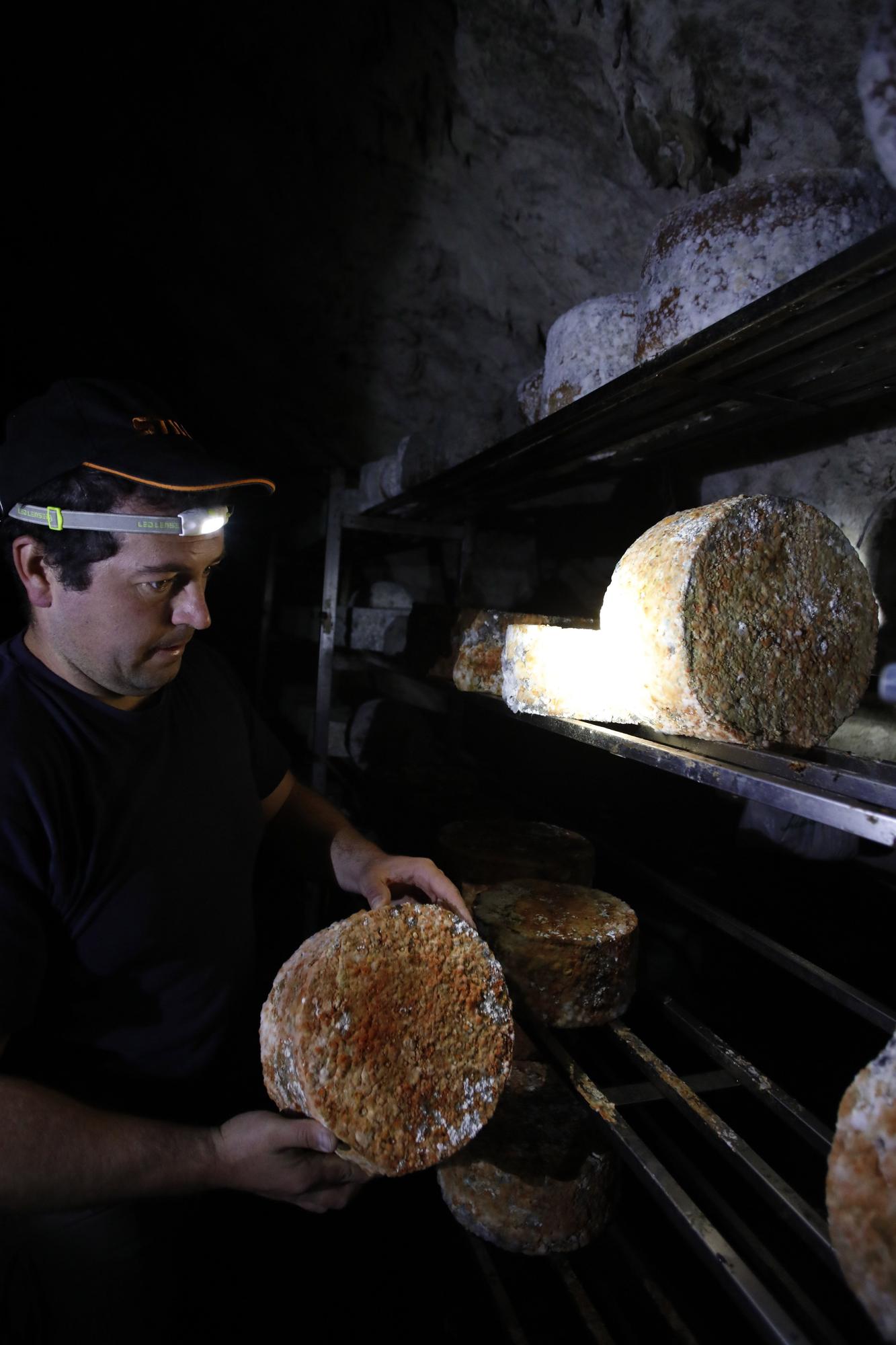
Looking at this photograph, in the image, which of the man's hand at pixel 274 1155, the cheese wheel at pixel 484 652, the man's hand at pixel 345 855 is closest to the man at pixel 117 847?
the man's hand at pixel 274 1155

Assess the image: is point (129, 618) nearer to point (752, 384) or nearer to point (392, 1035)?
point (392, 1035)

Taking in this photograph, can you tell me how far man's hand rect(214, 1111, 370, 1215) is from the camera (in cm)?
103

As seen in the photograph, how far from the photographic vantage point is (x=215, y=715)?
5.30 feet

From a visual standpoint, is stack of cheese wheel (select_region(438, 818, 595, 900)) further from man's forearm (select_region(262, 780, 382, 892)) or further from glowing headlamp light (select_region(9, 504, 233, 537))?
glowing headlamp light (select_region(9, 504, 233, 537))

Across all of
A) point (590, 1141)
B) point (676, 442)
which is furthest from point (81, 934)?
point (676, 442)

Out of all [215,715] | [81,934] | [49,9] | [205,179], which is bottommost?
[81,934]

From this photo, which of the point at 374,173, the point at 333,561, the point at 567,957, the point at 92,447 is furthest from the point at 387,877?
the point at 374,173

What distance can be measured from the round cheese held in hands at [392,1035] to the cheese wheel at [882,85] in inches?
49.6

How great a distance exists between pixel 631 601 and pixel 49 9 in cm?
374

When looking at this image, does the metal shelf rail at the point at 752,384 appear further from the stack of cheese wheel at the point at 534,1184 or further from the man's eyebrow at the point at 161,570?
the stack of cheese wheel at the point at 534,1184

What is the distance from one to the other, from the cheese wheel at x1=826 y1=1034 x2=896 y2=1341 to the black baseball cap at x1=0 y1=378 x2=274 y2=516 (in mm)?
1287

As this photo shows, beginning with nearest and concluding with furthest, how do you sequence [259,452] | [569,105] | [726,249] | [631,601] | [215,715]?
[631,601] < [726,249] < [215,715] < [569,105] < [259,452]

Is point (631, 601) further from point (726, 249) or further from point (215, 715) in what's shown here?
point (215, 715)

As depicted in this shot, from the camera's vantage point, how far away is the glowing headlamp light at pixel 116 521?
1206 millimetres
